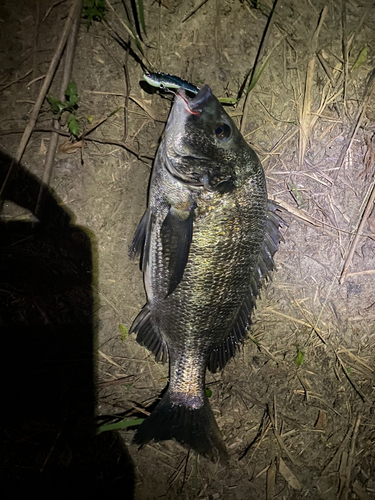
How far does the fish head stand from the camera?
6.10 ft

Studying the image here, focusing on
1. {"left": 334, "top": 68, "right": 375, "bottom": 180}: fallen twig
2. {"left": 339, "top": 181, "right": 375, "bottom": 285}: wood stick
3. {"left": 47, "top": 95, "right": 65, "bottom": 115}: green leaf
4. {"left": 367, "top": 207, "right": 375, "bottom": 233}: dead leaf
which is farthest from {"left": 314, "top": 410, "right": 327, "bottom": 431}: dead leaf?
{"left": 47, "top": 95, "right": 65, "bottom": 115}: green leaf

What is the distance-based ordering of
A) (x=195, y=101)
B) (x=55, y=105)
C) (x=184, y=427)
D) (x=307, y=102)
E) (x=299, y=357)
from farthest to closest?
(x=299, y=357) → (x=307, y=102) → (x=184, y=427) → (x=55, y=105) → (x=195, y=101)

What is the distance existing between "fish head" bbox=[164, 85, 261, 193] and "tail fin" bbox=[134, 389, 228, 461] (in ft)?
5.42

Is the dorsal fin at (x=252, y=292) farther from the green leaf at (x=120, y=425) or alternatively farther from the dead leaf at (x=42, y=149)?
the dead leaf at (x=42, y=149)

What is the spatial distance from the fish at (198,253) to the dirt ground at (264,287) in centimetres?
30

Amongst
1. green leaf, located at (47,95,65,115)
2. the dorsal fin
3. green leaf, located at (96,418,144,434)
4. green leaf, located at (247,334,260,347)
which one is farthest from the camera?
green leaf, located at (247,334,260,347)

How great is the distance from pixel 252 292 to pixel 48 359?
5.51ft

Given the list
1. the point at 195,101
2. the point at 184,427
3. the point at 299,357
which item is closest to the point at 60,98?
the point at 195,101

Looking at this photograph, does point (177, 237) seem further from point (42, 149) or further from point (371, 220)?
point (371, 220)

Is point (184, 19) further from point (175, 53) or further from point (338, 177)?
point (338, 177)

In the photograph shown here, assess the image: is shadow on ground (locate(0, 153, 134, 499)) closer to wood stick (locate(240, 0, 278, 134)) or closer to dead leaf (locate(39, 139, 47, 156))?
dead leaf (locate(39, 139, 47, 156))

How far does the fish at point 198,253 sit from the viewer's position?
1.89 m

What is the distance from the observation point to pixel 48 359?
226cm

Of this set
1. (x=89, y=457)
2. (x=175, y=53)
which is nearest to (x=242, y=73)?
(x=175, y=53)
